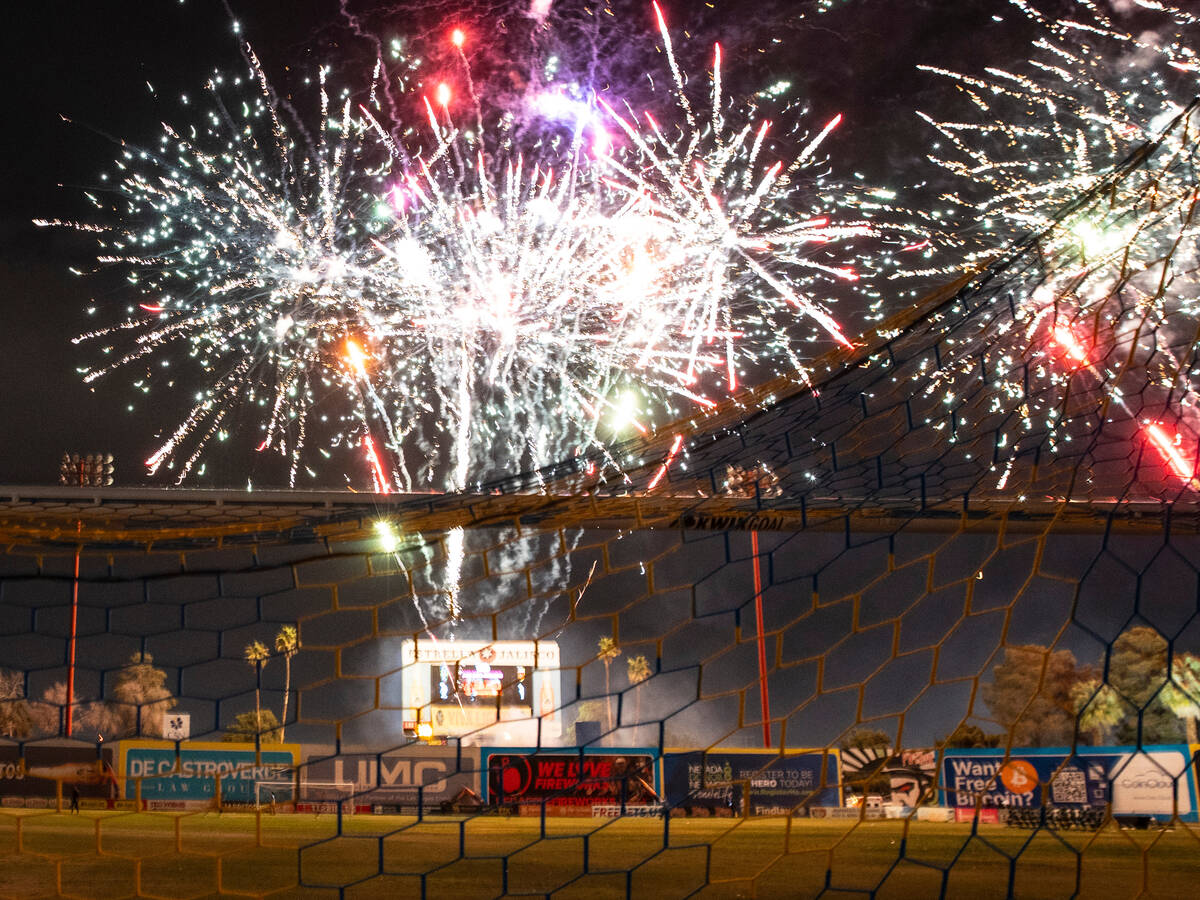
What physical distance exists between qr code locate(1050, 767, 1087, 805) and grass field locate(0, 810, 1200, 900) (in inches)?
254

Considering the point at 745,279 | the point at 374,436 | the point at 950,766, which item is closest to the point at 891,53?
the point at 745,279

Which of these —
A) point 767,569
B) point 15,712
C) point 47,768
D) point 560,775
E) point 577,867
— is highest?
point 767,569

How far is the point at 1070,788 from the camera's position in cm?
1500

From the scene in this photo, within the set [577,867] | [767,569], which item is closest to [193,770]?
[577,867]

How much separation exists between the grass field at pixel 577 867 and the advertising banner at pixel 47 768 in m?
4.59

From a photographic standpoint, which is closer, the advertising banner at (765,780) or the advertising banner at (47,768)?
the advertising banner at (47,768)

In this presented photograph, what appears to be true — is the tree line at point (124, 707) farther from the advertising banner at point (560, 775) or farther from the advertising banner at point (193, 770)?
the advertising banner at point (560, 775)

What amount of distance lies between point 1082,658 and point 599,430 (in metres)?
32.4

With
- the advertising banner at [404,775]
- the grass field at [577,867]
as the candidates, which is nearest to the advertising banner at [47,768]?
the advertising banner at [404,775]

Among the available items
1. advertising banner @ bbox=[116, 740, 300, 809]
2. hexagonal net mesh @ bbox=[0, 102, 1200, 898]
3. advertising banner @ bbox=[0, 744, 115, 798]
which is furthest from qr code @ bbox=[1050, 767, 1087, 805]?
advertising banner @ bbox=[0, 744, 115, 798]

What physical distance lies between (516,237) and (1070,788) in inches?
464

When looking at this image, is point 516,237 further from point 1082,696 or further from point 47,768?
point 1082,696

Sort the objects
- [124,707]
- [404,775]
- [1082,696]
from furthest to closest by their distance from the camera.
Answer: [1082,696], [404,775], [124,707]

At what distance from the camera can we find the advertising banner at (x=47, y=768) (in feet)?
41.3
